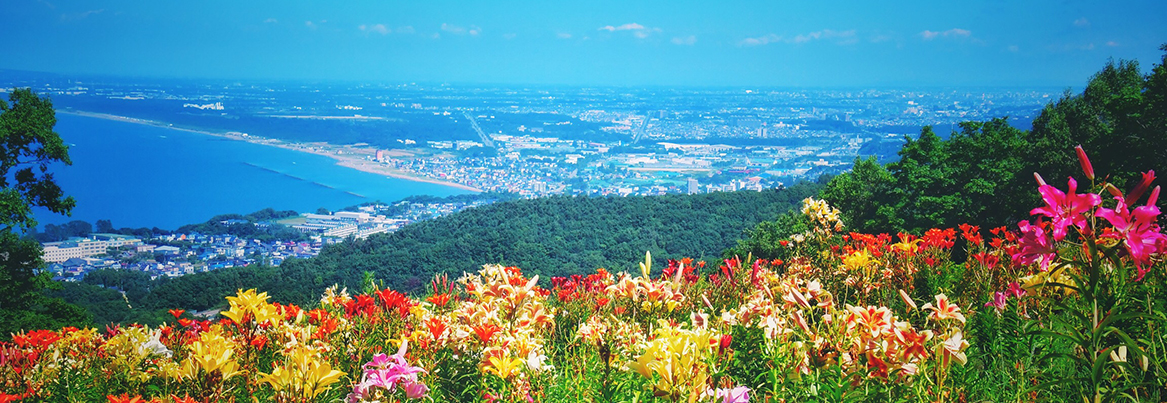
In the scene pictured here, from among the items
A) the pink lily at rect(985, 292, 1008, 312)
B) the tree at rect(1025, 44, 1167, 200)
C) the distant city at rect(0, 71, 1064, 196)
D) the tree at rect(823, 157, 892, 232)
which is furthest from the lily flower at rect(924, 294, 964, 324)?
the distant city at rect(0, 71, 1064, 196)

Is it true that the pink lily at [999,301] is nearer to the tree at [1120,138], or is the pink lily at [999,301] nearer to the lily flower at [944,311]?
the lily flower at [944,311]

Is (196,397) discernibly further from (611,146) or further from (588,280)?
(611,146)

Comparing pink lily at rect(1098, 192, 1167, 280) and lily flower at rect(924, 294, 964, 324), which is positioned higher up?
pink lily at rect(1098, 192, 1167, 280)

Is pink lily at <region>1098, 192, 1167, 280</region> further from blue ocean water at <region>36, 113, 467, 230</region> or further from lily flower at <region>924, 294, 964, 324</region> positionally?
blue ocean water at <region>36, 113, 467, 230</region>

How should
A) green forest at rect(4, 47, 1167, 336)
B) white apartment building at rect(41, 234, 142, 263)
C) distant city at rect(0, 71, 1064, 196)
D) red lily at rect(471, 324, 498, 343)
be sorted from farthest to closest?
1. distant city at rect(0, 71, 1064, 196)
2. white apartment building at rect(41, 234, 142, 263)
3. green forest at rect(4, 47, 1167, 336)
4. red lily at rect(471, 324, 498, 343)

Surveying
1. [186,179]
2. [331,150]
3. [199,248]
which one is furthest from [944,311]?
[331,150]

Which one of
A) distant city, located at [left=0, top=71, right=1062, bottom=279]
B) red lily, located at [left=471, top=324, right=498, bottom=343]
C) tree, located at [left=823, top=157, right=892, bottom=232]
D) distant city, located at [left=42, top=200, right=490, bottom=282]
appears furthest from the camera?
distant city, located at [left=0, top=71, right=1062, bottom=279]

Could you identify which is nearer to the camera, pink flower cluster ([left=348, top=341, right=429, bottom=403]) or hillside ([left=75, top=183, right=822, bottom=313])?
pink flower cluster ([left=348, top=341, right=429, bottom=403])

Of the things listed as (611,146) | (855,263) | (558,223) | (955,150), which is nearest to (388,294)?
(855,263)
